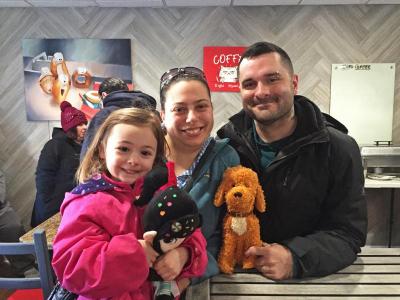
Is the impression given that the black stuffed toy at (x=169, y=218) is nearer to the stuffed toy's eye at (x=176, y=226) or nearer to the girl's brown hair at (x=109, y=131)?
the stuffed toy's eye at (x=176, y=226)

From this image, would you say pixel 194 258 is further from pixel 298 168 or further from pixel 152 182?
pixel 298 168

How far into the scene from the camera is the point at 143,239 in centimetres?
90

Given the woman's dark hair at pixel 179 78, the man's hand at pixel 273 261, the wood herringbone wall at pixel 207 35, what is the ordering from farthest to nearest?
the wood herringbone wall at pixel 207 35 → the woman's dark hair at pixel 179 78 → the man's hand at pixel 273 261

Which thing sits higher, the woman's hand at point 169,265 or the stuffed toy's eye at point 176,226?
the stuffed toy's eye at point 176,226

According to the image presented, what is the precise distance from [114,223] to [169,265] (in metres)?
0.19

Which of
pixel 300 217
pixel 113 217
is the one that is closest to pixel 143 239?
pixel 113 217

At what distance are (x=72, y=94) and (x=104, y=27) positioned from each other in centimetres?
88

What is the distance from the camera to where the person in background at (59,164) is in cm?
290

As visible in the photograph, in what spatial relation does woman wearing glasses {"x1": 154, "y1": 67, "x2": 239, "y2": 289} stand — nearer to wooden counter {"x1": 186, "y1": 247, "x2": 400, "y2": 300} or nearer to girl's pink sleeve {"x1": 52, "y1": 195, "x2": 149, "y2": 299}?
wooden counter {"x1": 186, "y1": 247, "x2": 400, "y2": 300}

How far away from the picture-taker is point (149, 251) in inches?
34.7

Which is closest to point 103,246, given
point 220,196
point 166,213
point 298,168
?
point 166,213

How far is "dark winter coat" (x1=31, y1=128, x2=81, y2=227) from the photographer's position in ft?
9.50

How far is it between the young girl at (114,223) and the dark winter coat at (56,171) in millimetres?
2009

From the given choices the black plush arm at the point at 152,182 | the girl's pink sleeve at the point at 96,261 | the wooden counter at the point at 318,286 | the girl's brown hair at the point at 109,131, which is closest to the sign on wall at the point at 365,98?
the wooden counter at the point at 318,286
